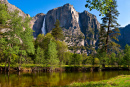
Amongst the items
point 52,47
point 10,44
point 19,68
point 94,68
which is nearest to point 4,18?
→ point 10,44

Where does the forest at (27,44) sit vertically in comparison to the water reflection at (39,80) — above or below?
above

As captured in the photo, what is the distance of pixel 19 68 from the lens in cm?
2777

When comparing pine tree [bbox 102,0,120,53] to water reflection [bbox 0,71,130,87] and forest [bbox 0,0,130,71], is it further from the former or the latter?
water reflection [bbox 0,71,130,87]

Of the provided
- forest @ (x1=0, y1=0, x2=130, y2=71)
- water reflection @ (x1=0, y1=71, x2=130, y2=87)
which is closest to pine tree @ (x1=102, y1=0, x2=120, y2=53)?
forest @ (x1=0, y1=0, x2=130, y2=71)

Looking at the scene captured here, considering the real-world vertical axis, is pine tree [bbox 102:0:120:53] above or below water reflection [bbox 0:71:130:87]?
above

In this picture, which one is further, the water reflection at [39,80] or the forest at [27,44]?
the forest at [27,44]

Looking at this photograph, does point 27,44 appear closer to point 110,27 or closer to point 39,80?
point 39,80

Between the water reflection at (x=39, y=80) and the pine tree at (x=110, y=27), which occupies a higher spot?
the pine tree at (x=110, y=27)

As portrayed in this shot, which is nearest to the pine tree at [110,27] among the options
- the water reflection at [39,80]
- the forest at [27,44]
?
the forest at [27,44]

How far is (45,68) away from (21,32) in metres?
12.3

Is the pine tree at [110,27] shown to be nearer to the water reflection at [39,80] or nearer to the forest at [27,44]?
the forest at [27,44]

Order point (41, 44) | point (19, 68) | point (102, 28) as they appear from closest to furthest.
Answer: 1. point (19, 68)
2. point (102, 28)
3. point (41, 44)

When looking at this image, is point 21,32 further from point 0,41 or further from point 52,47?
point 52,47

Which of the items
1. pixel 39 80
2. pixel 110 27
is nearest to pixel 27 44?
pixel 39 80
